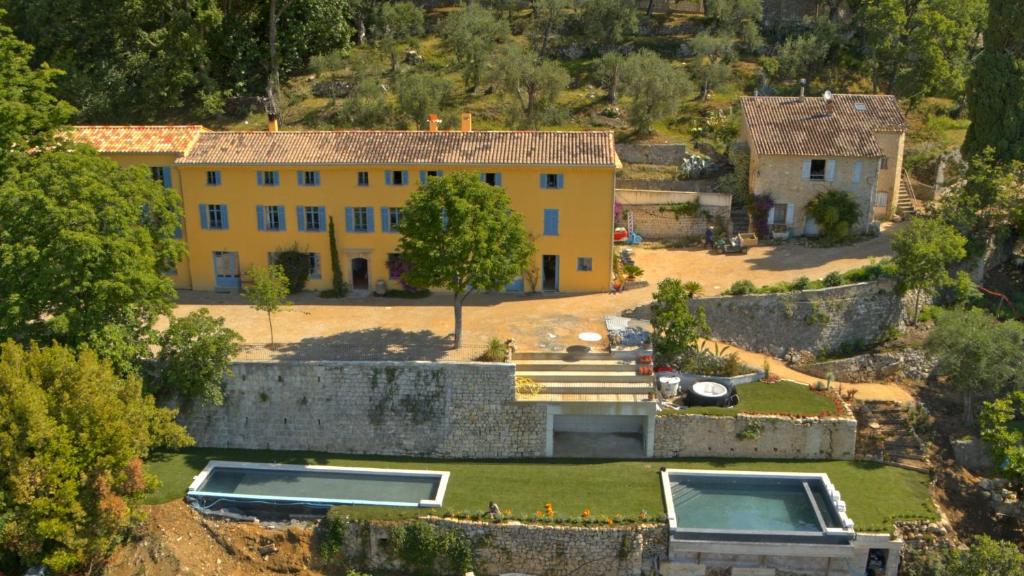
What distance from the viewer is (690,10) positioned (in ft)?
249

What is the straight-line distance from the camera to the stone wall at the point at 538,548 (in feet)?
98.5

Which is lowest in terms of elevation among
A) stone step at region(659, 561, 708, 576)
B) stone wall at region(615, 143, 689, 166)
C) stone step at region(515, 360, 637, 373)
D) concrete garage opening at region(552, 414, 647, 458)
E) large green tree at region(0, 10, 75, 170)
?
stone step at region(659, 561, 708, 576)

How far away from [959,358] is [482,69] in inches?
1465

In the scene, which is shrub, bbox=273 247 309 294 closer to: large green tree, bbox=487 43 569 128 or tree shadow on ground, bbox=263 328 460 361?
tree shadow on ground, bbox=263 328 460 361

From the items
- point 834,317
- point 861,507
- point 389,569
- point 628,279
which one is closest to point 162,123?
point 628,279

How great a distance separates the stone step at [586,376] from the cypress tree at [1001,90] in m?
22.8

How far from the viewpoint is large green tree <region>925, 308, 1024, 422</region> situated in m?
33.6

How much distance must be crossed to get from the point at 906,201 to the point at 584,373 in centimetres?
2512

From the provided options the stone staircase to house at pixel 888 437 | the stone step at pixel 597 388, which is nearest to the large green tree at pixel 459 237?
the stone step at pixel 597 388

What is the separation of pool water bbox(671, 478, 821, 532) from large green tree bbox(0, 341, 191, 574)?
18.3 m

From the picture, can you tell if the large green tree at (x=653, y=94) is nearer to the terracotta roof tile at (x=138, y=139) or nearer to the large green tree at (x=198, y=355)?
the terracotta roof tile at (x=138, y=139)

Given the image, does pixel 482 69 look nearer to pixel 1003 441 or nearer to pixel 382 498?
pixel 382 498

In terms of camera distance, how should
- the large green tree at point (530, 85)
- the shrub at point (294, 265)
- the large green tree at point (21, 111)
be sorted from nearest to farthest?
the large green tree at point (21, 111)
the shrub at point (294, 265)
the large green tree at point (530, 85)

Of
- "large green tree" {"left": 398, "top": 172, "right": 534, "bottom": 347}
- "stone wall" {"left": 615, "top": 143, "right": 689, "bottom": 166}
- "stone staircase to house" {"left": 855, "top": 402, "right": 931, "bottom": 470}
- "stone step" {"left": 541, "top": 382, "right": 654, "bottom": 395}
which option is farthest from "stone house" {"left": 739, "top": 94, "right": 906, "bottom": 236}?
"large green tree" {"left": 398, "top": 172, "right": 534, "bottom": 347}
